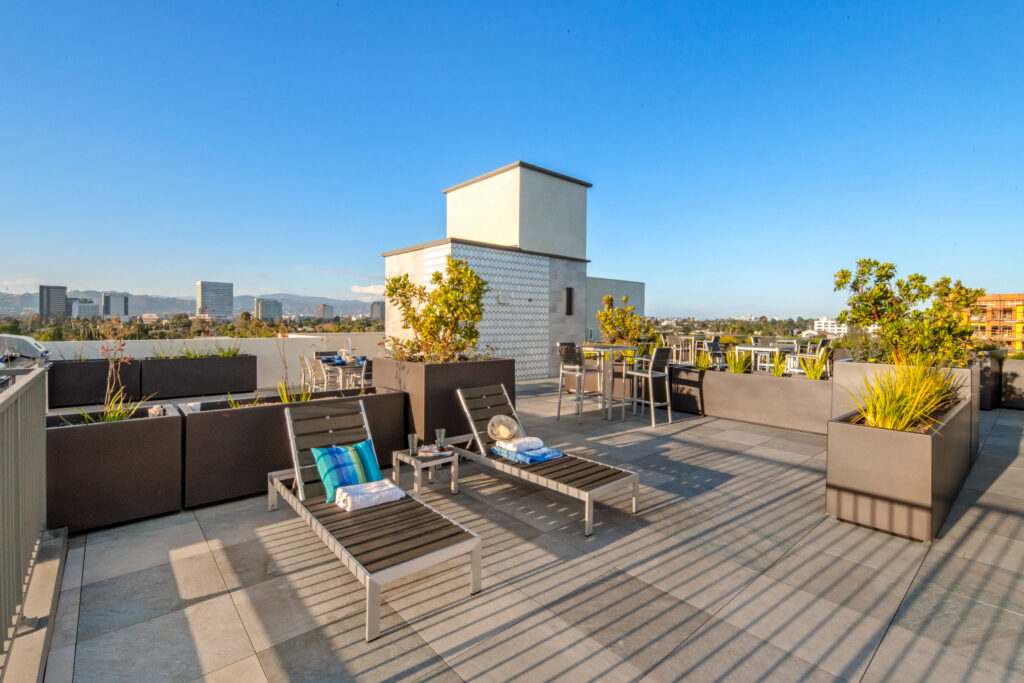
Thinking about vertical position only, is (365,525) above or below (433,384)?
below

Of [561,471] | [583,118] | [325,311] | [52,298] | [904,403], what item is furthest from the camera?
[325,311]

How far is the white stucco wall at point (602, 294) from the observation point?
14.9 meters

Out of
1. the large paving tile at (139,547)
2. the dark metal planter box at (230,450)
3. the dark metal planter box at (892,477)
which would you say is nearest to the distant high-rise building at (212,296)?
the dark metal planter box at (230,450)

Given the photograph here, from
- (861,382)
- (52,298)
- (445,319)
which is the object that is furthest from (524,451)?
(52,298)

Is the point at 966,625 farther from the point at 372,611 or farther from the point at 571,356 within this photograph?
the point at 571,356

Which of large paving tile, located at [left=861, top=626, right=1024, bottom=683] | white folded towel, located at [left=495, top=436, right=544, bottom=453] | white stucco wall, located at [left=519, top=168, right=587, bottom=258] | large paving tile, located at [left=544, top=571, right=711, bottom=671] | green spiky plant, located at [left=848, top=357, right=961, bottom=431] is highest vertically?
white stucco wall, located at [left=519, top=168, right=587, bottom=258]

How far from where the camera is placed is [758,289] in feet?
106

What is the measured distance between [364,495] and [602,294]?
14154mm

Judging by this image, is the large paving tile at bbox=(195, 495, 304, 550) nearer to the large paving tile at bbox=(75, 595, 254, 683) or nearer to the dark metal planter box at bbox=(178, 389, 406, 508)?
the dark metal planter box at bbox=(178, 389, 406, 508)

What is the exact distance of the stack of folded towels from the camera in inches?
150

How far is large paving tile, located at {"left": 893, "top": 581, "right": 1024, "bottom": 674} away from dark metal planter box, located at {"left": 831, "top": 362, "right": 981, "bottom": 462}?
3.00 m

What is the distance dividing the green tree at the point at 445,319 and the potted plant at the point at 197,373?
19.7 feet

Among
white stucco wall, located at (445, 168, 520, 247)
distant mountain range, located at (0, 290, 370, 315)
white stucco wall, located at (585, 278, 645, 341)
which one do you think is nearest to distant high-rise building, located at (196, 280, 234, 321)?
distant mountain range, located at (0, 290, 370, 315)

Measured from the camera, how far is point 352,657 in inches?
74.2
